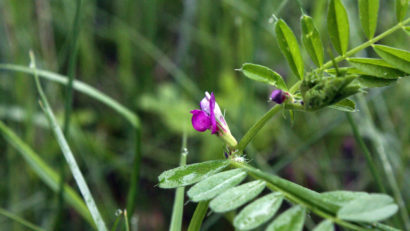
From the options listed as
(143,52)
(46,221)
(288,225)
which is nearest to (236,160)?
(288,225)

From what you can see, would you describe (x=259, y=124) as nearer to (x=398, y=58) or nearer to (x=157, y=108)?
(x=398, y=58)

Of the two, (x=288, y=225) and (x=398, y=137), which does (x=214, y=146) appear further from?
(x=288, y=225)

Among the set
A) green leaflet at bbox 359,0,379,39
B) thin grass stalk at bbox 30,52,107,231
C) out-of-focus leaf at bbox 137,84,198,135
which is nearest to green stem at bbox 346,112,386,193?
green leaflet at bbox 359,0,379,39

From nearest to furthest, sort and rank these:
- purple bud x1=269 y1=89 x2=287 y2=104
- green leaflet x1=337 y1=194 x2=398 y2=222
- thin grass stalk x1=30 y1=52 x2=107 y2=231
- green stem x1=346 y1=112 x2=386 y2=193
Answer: green leaflet x1=337 y1=194 x2=398 y2=222, purple bud x1=269 y1=89 x2=287 y2=104, thin grass stalk x1=30 y1=52 x2=107 y2=231, green stem x1=346 y1=112 x2=386 y2=193

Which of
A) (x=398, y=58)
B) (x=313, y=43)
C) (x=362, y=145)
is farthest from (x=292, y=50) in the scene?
(x=362, y=145)

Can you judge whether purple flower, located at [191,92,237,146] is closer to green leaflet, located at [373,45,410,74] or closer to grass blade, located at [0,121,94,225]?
green leaflet, located at [373,45,410,74]

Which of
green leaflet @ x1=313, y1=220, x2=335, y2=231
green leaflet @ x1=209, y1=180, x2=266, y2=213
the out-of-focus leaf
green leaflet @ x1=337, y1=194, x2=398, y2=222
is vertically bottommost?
green leaflet @ x1=313, y1=220, x2=335, y2=231
